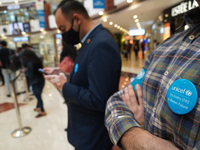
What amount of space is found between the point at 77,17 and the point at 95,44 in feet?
1.24

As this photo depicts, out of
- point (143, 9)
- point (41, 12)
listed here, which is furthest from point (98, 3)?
point (41, 12)

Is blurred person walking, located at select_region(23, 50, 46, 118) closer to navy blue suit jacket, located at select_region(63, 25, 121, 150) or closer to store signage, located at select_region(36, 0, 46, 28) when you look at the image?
navy blue suit jacket, located at select_region(63, 25, 121, 150)

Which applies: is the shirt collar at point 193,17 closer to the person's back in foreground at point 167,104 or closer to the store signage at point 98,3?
the person's back in foreground at point 167,104

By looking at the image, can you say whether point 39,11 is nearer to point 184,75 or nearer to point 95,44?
point 95,44

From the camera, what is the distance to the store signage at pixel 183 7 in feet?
15.2

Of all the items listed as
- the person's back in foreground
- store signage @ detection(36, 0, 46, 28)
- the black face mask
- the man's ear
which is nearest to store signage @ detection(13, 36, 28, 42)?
store signage @ detection(36, 0, 46, 28)

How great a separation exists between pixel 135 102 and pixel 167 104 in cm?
23

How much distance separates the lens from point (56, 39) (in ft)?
46.6

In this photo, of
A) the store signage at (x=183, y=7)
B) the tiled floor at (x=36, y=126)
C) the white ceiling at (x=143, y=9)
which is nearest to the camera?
the tiled floor at (x=36, y=126)

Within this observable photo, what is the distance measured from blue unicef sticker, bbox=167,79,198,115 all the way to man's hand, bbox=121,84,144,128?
235mm

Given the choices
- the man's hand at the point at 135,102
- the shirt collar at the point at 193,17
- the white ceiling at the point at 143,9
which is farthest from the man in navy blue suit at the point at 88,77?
the white ceiling at the point at 143,9

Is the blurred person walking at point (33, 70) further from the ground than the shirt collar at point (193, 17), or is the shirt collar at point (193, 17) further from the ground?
the shirt collar at point (193, 17)

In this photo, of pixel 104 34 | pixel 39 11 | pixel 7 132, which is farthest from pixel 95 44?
pixel 39 11

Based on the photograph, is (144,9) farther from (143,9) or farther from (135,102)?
(135,102)
